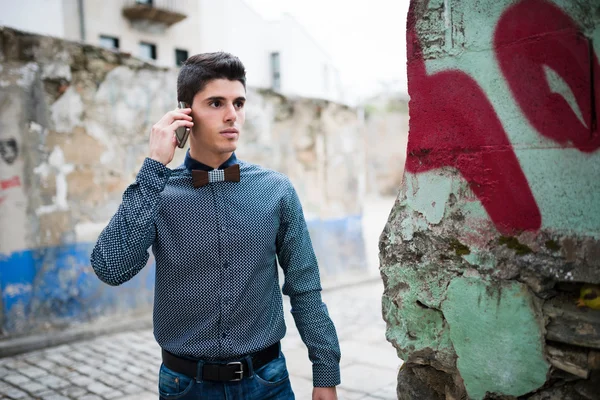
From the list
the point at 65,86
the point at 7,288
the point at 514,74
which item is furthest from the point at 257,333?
the point at 65,86

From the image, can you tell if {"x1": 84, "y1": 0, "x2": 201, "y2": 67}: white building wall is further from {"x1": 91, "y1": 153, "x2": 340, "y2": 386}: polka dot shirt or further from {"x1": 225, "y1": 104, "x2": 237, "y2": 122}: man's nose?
{"x1": 91, "y1": 153, "x2": 340, "y2": 386}: polka dot shirt

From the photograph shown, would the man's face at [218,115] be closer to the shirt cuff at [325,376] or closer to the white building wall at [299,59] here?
the shirt cuff at [325,376]

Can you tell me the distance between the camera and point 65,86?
6.06 meters

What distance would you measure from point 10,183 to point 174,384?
4.40 meters

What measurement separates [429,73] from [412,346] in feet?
3.51

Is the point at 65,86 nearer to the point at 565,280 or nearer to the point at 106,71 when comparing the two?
the point at 106,71

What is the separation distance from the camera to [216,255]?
2.25 meters

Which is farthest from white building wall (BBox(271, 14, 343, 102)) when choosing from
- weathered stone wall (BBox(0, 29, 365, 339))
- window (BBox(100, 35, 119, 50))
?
weathered stone wall (BBox(0, 29, 365, 339))

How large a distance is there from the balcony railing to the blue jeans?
21.3 metres

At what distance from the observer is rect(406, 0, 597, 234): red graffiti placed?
1782 millimetres

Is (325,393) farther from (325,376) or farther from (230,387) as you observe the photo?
(230,387)

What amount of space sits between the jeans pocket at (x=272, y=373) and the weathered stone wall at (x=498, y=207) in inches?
19.6

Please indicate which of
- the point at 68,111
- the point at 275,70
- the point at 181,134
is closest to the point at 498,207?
the point at 181,134

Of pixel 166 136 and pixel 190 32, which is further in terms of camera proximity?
pixel 190 32
